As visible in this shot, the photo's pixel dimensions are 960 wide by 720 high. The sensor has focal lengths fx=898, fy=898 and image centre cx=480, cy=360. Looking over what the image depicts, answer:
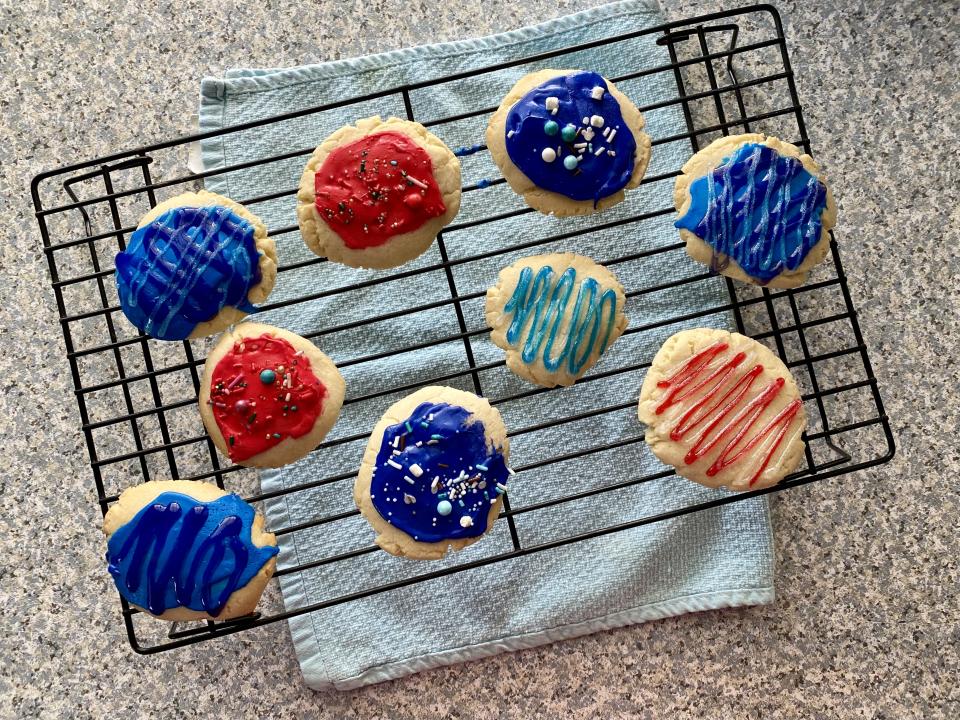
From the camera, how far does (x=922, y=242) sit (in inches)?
57.3

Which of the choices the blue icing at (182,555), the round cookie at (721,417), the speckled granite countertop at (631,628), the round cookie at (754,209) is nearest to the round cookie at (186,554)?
the blue icing at (182,555)

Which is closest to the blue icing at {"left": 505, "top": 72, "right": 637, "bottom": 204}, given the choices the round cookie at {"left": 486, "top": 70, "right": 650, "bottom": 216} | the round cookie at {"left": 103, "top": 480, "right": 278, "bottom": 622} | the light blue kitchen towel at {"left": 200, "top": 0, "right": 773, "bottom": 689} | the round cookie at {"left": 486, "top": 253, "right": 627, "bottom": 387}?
the round cookie at {"left": 486, "top": 70, "right": 650, "bottom": 216}

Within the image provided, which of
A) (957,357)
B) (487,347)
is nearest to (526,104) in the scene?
(487,347)

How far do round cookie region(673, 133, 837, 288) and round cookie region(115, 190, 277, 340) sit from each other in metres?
0.58

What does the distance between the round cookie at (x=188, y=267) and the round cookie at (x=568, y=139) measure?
368 mm

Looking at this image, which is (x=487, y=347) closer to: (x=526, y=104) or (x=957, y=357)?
(x=526, y=104)

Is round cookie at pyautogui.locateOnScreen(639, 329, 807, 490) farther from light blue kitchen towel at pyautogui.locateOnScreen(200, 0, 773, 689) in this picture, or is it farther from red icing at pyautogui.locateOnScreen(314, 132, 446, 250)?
red icing at pyautogui.locateOnScreen(314, 132, 446, 250)

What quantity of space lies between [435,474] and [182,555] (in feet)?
1.10

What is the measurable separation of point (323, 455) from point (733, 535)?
648 millimetres

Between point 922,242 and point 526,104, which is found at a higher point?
point 526,104

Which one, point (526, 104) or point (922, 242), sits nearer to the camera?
point (526, 104)

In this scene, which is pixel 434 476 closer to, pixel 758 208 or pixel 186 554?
pixel 186 554

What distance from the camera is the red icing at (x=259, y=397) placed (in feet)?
3.78

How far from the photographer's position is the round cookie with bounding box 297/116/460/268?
117cm
